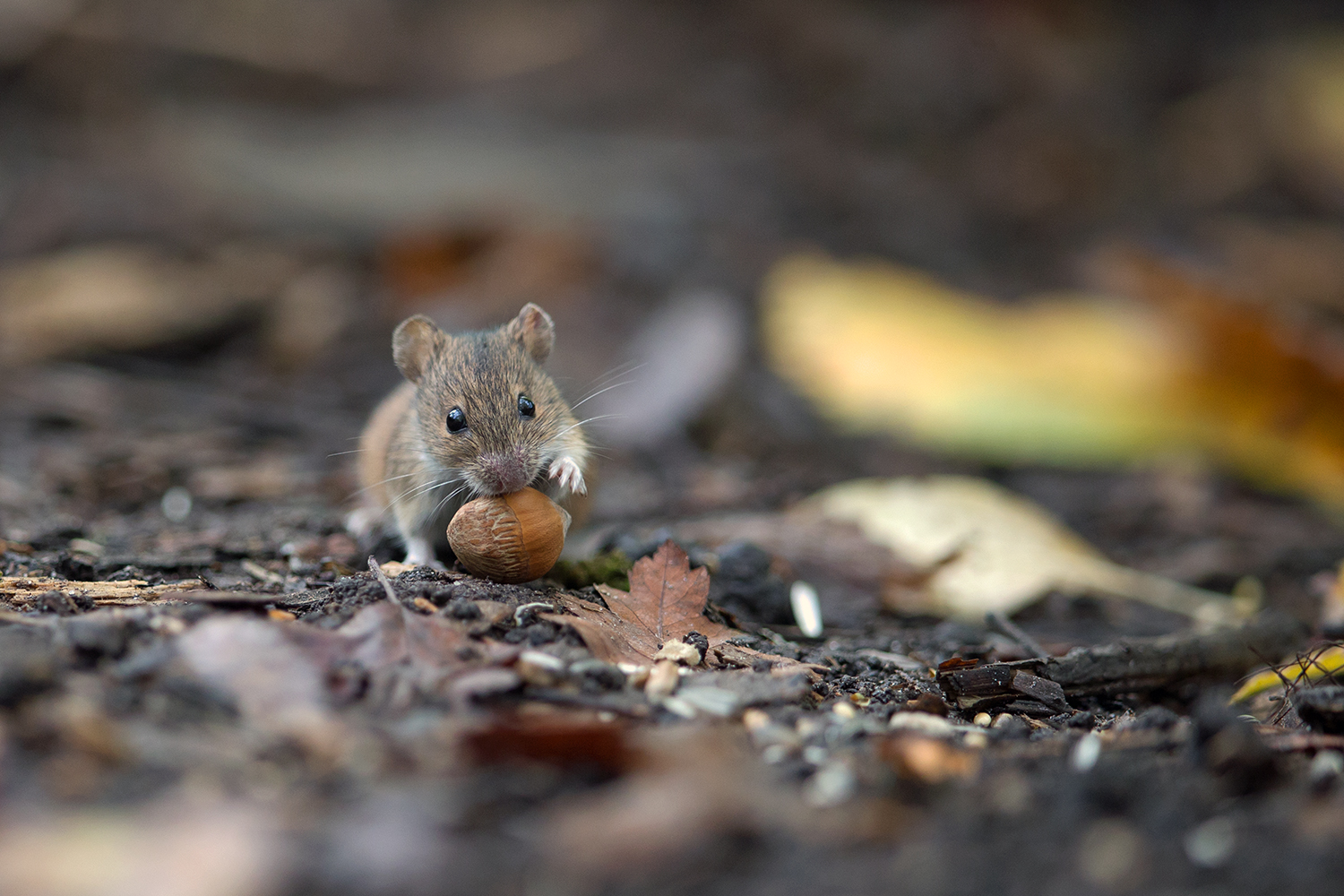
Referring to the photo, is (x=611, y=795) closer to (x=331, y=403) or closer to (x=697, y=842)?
(x=697, y=842)

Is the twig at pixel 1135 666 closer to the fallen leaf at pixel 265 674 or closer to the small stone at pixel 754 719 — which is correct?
the small stone at pixel 754 719

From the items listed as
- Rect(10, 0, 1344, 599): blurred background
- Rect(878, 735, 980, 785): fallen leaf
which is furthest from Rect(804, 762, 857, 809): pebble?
Rect(10, 0, 1344, 599): blurred background

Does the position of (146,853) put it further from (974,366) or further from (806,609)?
(974,366)

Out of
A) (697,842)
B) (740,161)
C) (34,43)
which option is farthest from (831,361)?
(34,43)

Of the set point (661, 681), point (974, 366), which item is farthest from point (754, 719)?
point (974, 366)

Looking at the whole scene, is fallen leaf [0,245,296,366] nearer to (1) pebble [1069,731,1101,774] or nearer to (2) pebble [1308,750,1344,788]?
(1) pebble [1069,731,1101,774]
